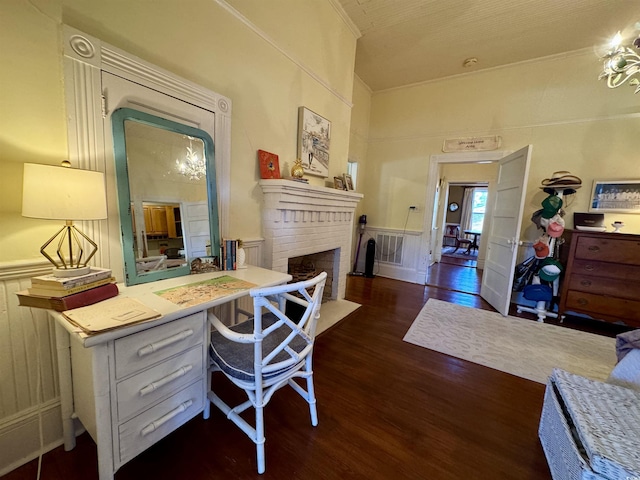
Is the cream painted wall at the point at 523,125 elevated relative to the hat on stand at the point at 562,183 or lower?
elevated

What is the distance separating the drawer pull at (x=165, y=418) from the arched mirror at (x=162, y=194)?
0.69 meters

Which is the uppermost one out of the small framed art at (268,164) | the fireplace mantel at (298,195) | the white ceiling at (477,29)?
the white ceiling at (477,29)

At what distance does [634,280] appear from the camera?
2639mm

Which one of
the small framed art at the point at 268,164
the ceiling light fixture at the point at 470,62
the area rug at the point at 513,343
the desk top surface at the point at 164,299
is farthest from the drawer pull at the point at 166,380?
the ceiling light fixture at the point at 470,62

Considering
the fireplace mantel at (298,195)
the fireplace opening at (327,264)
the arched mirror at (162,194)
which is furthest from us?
the fireplace opening at (327,264)

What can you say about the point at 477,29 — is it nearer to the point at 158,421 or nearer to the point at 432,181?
the point at 432,181

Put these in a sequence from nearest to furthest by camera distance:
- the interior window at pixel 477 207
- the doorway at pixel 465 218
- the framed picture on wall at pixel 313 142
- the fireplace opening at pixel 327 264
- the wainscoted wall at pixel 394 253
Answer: the framed picture on wall at pixel 313 142, the fireplace opening at pixel 327 264, the wainscoted wall at pixel 394 253, the doorway at pixel 465 218, the interior window at pixel 477 207

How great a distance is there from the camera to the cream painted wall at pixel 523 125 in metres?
3.06

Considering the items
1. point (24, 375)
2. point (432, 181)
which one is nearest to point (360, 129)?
point (432, 181)

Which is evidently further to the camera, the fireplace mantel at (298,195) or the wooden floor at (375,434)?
the fireplace mantel at (298,195)

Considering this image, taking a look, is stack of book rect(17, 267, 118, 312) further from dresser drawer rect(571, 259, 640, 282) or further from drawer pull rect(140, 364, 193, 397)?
dresser drawer rect(571, 259, 640, 282)

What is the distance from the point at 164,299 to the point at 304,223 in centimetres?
153

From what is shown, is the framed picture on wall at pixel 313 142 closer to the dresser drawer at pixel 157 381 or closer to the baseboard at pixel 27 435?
the dresser drawer at pixel 157 381

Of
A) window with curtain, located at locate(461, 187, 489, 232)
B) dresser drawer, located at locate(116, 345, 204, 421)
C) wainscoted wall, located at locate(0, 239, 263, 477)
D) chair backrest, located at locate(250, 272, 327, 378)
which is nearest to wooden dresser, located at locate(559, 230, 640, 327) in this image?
chair backrest, located at locate(250, 272, 327, 378)
